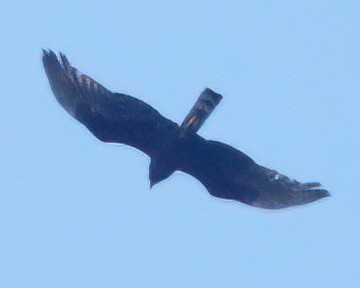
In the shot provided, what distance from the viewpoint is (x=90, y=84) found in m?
24.8

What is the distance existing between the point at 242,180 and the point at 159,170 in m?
1.29

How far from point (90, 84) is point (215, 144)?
2075mm

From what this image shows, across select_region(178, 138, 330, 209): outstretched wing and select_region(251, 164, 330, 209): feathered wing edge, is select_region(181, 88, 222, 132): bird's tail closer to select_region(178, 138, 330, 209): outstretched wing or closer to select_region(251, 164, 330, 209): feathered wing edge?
select_region(178, 138, 330, 209): outstretched wing

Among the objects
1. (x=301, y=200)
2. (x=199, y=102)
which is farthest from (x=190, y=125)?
(x=301, y=200)

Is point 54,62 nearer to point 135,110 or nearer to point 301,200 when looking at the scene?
point 135,110

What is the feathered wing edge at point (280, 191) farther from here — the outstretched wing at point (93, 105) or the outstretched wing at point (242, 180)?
the outstretched wing at point (93, 105)

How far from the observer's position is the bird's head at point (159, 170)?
25.5 metres

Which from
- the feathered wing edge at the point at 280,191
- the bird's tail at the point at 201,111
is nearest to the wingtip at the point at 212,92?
the bird's tail at the point at 201,111

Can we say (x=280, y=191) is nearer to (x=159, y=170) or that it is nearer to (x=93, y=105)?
(x=159, y=170)

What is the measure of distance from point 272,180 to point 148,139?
6.56ft

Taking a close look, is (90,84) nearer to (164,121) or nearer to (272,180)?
(164,121)

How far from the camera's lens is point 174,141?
82.2 feet

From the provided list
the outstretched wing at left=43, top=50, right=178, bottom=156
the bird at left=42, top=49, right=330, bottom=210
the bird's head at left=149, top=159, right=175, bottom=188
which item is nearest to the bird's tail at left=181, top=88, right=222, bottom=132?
the bird at left=42, top=49, right=330, bottom=210

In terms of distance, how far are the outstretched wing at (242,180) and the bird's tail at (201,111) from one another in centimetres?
30
